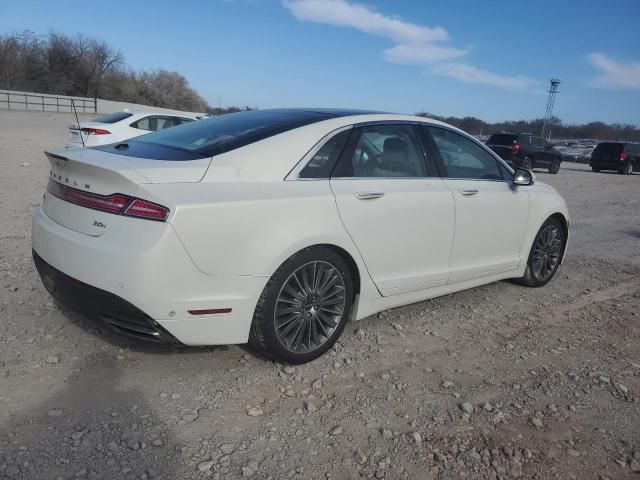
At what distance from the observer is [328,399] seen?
115 inches

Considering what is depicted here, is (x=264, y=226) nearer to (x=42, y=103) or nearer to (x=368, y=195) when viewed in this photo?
(x=368, y=195)

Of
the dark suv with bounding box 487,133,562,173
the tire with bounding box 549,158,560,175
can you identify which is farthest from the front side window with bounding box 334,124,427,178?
the tire with bounding box 549,158,560,175

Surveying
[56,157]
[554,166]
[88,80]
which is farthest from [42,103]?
[56,157]

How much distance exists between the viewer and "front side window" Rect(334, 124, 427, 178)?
11.3 feet

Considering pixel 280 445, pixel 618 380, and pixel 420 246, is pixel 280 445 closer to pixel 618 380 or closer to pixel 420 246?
pixel 420 246

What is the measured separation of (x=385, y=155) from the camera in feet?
12.2

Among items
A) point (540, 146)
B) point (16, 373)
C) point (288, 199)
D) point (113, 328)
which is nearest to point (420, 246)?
point (288, 199)

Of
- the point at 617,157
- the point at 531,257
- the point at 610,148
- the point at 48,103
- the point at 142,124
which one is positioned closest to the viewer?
the point at 531,257

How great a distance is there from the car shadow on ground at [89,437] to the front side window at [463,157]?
2.78 m

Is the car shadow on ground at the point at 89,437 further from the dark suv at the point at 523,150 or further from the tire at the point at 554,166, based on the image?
the tire at the point at 554,166

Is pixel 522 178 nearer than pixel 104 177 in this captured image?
No

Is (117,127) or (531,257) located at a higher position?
(117,127)

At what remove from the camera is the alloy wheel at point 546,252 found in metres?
5.04

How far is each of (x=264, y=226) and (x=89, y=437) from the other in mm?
1329
